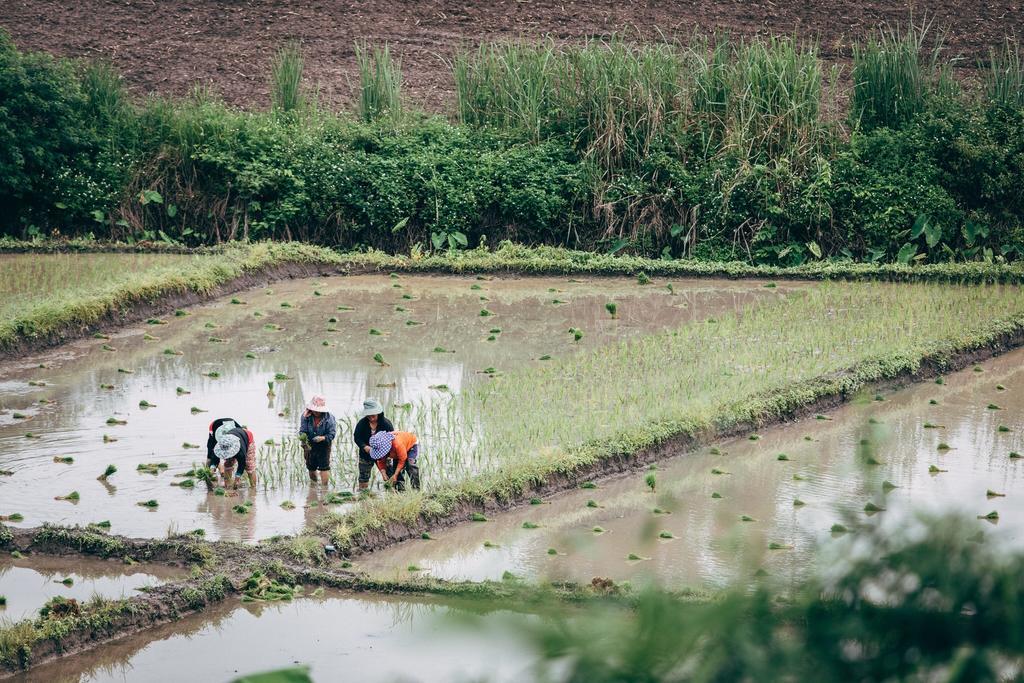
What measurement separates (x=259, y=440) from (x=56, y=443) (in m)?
1.39

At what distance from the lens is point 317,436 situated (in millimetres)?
7562

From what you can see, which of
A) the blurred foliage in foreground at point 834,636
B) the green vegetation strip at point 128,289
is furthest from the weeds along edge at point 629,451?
the green vegetation strip at point 128,289

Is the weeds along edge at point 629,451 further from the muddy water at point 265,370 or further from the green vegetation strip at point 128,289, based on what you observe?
the green vegetation strip at point 128,289

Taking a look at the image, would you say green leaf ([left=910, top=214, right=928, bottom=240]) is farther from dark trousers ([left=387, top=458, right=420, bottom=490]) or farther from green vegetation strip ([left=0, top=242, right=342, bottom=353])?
dark trousers ([left=387, top=458, right=420, bottom=490])

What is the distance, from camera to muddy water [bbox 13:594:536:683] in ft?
17.0

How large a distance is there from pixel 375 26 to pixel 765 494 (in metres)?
16.5

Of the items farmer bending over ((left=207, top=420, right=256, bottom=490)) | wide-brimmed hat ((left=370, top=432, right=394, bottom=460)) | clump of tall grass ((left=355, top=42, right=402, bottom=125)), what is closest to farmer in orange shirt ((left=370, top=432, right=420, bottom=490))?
wide-brimmed hat ((left=370, top=432, right=394, bottom=460))

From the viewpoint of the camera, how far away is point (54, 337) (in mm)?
11203

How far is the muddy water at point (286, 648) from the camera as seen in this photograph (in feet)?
17.0

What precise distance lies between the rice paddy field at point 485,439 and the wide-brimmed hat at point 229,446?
29cm

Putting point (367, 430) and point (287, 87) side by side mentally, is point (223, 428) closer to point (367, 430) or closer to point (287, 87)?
point (367, 430)

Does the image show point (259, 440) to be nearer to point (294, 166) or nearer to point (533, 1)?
point (294, 166)

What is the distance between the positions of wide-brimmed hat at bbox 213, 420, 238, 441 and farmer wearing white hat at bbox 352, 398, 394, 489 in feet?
2.45

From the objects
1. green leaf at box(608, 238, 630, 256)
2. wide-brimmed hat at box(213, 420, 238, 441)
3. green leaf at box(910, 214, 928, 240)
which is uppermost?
green leaf at box(910, 214, 928, 240)
